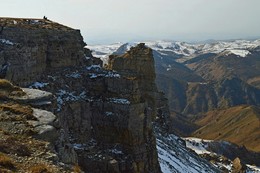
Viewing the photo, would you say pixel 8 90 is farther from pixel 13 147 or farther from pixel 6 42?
pixel 6 42

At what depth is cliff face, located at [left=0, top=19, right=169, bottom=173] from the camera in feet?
136

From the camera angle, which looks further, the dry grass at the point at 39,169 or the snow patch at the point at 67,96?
the snow patch at the point at 67,96

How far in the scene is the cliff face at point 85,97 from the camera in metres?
41.6

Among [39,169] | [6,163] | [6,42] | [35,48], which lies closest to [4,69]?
[6,42]

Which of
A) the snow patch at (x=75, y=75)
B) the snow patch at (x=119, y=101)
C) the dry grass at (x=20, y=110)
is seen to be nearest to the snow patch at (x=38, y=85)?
the snow patch at (x=75, y=75)

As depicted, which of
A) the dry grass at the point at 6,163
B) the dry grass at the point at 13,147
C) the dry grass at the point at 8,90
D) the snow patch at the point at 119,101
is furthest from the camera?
the snow patch at the point at 119,101

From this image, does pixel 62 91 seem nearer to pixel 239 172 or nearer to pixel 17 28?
pixel 17 28

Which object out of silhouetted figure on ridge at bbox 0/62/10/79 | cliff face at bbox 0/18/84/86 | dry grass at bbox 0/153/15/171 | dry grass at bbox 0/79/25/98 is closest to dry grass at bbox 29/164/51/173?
dry grass at bbox 0/153/15/171

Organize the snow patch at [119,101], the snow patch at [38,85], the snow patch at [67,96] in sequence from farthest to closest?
1. the snow patch at [119,101]
2. the snow patch at [38,85]
3. the snow patch at [67,96]

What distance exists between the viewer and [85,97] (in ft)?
150

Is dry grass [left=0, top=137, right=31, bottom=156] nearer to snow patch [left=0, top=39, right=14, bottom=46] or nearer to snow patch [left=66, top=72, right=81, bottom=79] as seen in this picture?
snow patch [left=0, top=39, right=14, bottom=46]

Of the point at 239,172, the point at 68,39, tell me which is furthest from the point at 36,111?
the point at 239,172

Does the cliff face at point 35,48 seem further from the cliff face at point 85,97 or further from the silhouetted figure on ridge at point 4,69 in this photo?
the silhouetted figure on ridge at point 4,69

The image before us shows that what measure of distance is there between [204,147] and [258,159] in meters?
31.3
